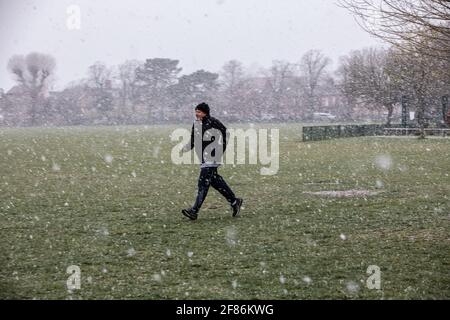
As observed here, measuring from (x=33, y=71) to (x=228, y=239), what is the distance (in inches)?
4411

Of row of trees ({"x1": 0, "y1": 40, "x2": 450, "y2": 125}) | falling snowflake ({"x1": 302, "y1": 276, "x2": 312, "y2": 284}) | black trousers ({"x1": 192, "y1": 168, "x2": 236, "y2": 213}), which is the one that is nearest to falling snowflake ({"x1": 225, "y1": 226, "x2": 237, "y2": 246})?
black trousers ({"x1": 192, "y1": 168, "x2": 236, "y2": 213})

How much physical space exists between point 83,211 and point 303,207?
4127 mm

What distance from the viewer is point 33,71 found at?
11175 cm

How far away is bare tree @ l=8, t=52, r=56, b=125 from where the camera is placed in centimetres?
11000

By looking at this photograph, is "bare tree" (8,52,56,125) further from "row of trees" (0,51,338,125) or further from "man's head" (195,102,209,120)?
"man's head" (195,102,209,120)

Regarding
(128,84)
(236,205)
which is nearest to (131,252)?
(236,205)

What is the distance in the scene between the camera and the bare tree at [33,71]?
110 meters

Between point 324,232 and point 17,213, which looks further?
point 17,213

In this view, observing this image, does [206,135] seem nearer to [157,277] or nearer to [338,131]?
[157,277]

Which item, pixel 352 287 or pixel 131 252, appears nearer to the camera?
pixel 352 287

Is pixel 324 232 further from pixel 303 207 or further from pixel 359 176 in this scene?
pixel 359 176

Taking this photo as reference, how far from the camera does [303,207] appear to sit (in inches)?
420
